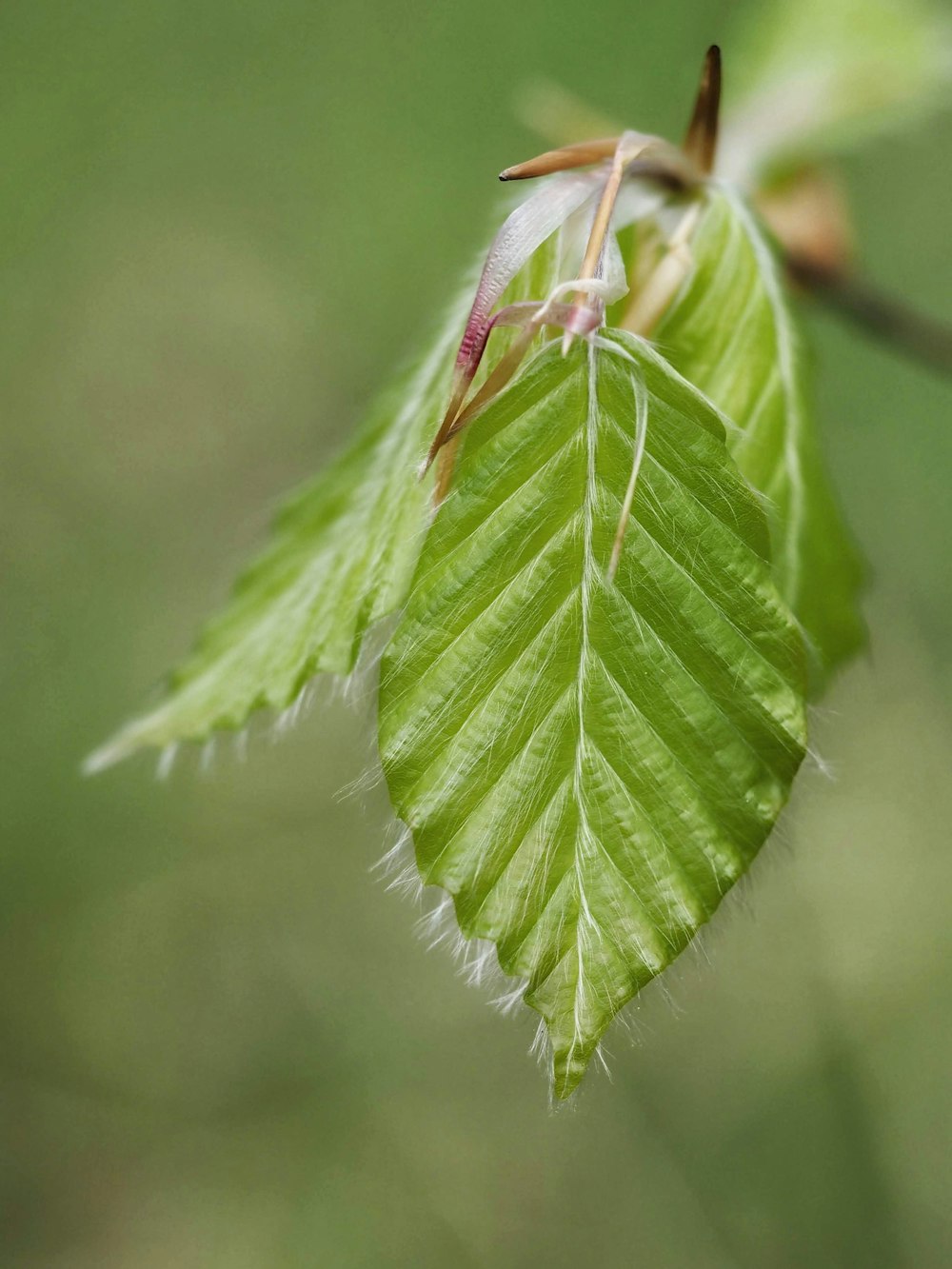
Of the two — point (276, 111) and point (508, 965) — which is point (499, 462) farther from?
point (276, 111)

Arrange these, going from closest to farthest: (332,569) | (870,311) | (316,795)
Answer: (332,569) → (870,311) → (316,795)

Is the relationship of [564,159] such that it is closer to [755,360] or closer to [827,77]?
[755,360]

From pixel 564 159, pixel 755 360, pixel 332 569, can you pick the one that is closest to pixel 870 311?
pixel 755 360

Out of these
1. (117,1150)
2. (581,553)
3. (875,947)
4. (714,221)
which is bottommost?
(875,947)

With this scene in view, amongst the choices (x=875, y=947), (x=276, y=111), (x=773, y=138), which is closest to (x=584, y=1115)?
(x=875, y=947)

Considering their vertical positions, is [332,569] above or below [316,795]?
below
